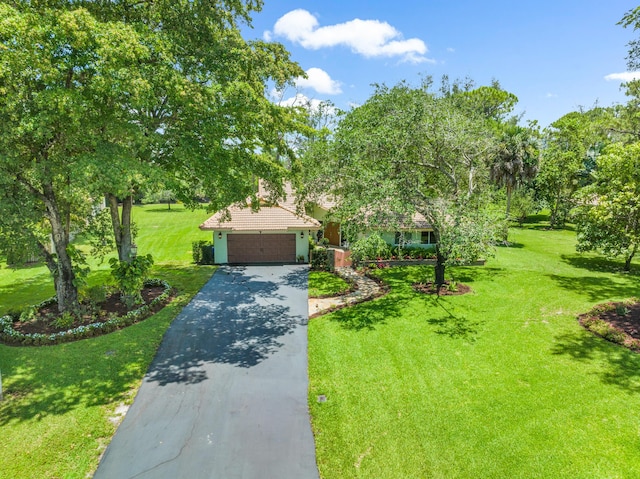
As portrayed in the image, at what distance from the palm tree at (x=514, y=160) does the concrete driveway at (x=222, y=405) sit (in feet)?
71.7

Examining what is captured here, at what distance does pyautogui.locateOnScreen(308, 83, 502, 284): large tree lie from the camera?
13.7 meters

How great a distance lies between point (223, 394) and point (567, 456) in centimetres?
777

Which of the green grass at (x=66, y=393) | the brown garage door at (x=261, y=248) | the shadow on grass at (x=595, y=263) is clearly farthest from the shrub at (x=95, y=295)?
the shadow on grass at (x=595, y=263)

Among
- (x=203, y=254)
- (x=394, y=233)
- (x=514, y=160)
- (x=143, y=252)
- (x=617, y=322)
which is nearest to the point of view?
(x=617, y=322)

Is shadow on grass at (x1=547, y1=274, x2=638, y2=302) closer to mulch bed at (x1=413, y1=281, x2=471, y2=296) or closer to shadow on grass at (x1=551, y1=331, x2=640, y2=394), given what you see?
mulch bed at (x1=413, y1=281, x2=471, y2=296)

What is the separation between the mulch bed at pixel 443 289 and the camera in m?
17.0

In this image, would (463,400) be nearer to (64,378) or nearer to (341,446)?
(341,446)

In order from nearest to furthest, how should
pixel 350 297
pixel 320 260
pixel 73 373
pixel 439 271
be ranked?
pixel 73 373
pixel 350 297
pixel 439 271
pixel 320 260

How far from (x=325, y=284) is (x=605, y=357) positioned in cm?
1206

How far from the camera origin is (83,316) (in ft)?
44.5

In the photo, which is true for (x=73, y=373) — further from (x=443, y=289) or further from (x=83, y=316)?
(x=443, y=289)

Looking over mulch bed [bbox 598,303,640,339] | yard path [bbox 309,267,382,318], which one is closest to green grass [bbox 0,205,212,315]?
yard path [bbox 309,267,382,318]

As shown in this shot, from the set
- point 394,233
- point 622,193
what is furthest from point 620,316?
point 394,233

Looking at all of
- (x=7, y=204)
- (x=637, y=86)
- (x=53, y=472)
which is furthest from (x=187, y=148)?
(x=637, y=86)
